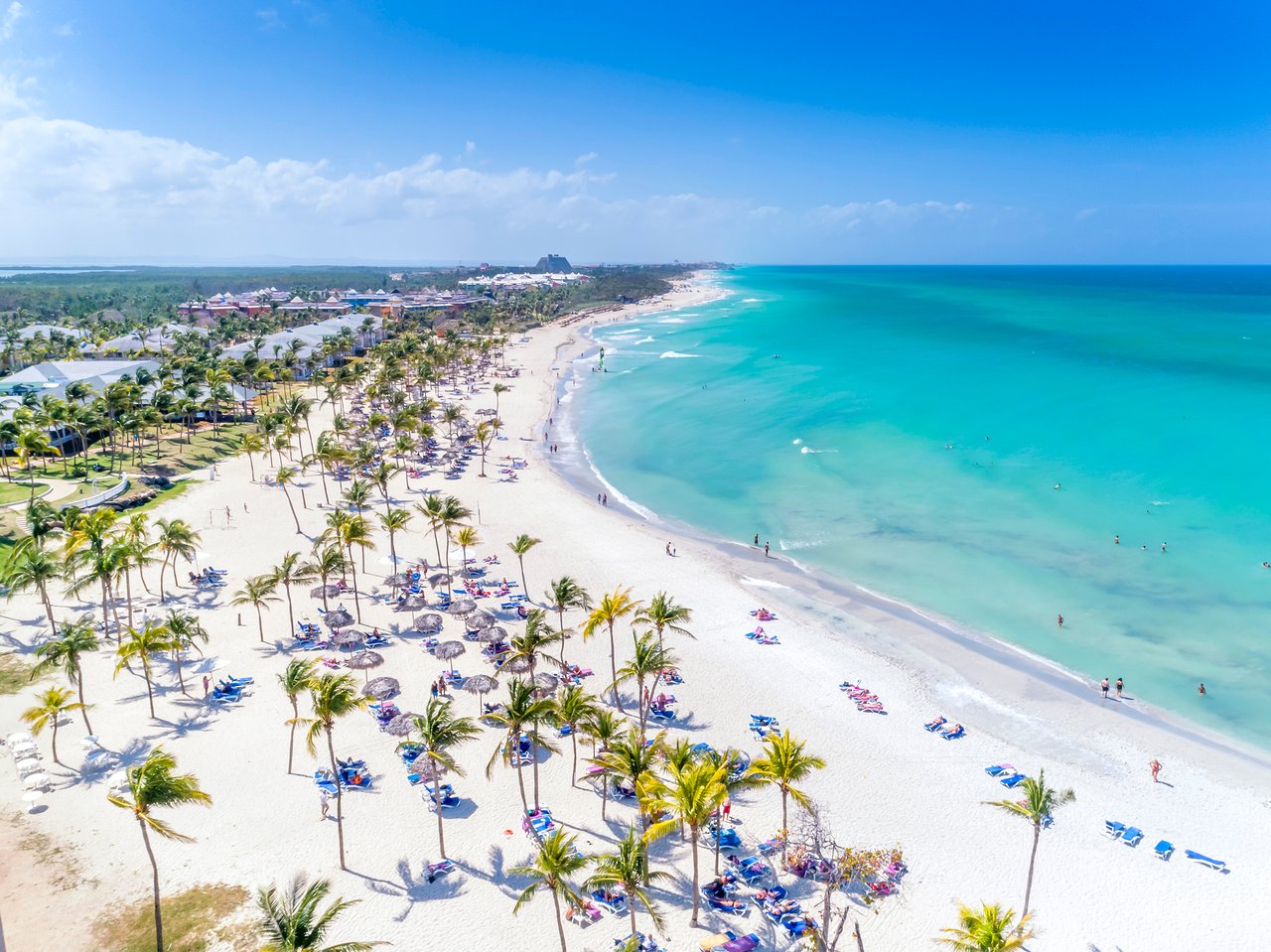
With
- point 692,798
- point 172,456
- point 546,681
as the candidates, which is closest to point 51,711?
point 546,681

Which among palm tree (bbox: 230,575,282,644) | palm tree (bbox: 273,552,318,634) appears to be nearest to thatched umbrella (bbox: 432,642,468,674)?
palm tree (bbox: 273,552,318,634)

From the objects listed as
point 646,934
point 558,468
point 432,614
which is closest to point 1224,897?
point 646,934

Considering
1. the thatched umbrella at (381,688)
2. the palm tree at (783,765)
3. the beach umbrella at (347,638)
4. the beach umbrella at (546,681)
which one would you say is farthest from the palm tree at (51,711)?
the palm tree at (783,765)

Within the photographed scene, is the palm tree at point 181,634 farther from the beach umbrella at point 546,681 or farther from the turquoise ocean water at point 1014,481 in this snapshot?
the turquoise ocean water at point 1014,481

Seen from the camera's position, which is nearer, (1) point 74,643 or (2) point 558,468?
(1) point 74,643

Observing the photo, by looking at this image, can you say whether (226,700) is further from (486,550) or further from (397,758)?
(486,550)

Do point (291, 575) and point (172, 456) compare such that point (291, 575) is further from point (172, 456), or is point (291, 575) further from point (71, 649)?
point (172, 456)

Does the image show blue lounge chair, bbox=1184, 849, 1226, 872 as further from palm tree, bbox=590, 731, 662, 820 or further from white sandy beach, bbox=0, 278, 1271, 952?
palm tree, bbox=590, 731, 662, 820
